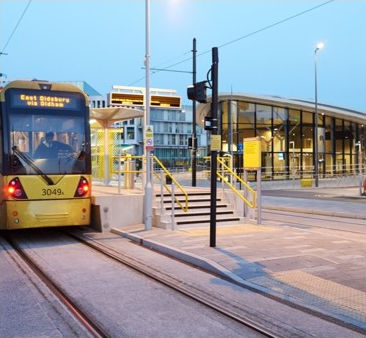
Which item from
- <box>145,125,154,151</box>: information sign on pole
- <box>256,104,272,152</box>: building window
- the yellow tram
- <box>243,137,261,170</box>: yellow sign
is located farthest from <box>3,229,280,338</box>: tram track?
<box>256,104,272,152</box>: building window

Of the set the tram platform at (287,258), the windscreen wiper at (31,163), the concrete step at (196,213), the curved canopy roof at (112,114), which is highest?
the curved canopy roof at (112,114)

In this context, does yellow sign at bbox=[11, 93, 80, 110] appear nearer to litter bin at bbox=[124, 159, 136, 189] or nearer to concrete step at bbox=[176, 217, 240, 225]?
concrete step at bbox=[176, 217, 240, 225]

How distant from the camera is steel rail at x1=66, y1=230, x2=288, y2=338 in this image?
5176mm

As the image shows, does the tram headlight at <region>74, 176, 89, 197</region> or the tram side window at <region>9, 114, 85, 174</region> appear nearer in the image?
the tram side window at <region>9, 114, 85, 174</region>

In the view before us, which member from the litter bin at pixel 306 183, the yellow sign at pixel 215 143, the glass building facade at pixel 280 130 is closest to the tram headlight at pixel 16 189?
the yellow sign at pixel 215 143

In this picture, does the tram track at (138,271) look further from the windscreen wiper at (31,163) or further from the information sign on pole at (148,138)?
the information sign on pole at (148,138)

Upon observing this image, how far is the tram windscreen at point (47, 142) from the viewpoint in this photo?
10.7 metres

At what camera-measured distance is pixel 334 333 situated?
5.04 meters

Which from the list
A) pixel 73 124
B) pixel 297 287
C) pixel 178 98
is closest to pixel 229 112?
pixel 178 98

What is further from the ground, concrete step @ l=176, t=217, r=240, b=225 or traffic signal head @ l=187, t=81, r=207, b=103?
traffic signal head @ l=187, t=81, r=207, b=103

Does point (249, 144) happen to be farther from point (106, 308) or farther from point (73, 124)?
point (106, 308)

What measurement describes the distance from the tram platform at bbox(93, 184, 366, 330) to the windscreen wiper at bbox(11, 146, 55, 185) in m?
2.25

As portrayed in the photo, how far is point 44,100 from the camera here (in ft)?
36.8

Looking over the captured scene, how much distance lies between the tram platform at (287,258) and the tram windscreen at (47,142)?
222cm
